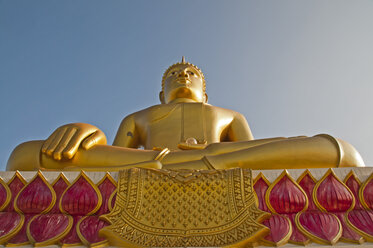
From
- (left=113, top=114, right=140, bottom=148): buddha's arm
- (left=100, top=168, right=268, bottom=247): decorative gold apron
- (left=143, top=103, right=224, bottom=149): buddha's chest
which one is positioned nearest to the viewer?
(left=100, top=168, right=268, bottom=247): decorative gold apron

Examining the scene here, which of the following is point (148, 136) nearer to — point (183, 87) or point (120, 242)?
point (183, 87)

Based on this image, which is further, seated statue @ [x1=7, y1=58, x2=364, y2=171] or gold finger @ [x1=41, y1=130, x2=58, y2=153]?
gold finger @ [x1=41, y1=130, x2=58, y2=153]

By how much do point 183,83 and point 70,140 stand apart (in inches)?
80.2

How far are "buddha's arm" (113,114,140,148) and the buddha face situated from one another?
25.9 inches

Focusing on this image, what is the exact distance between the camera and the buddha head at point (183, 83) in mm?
4633

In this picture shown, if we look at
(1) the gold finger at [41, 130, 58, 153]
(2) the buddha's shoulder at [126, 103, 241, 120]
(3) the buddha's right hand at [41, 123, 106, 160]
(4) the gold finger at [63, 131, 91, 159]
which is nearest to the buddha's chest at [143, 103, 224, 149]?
(2) the buddha's shoulder at [126, 103, 241, 120]

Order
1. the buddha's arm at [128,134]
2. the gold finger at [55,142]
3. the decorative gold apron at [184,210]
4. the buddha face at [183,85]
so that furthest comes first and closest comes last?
the buddha face at [183,85]
the buddha's arm at [128,134]
the gold finger at [55,142]
the decorative gold apron at [184,210]

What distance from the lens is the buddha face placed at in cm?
463

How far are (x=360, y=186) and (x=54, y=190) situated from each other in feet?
5.67

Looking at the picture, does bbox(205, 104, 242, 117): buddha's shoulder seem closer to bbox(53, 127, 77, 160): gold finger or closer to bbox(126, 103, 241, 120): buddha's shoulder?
bbox(126, 103, 241, 120): buddha's shoulder

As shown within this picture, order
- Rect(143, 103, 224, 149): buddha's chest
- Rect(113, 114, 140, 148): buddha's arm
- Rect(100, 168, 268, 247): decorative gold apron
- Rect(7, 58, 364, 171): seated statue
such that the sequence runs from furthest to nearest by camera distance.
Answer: Rect(113, 114, 140, 148): buddha's arm
Rect(143, 103, 224, 149): buddha's chest
Rect(7, 58, 364, 171): seated statue
Rect(100, 168, 268, 247): decorative gold apron

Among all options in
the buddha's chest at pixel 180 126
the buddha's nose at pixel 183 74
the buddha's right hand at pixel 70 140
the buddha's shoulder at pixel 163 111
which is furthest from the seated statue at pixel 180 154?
the buddha's nose at pixel 183 74

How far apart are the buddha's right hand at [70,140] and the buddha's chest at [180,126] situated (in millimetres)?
894

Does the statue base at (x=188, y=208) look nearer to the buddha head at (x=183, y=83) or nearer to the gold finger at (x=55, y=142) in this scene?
the gold finger at (x=55, y=142)
